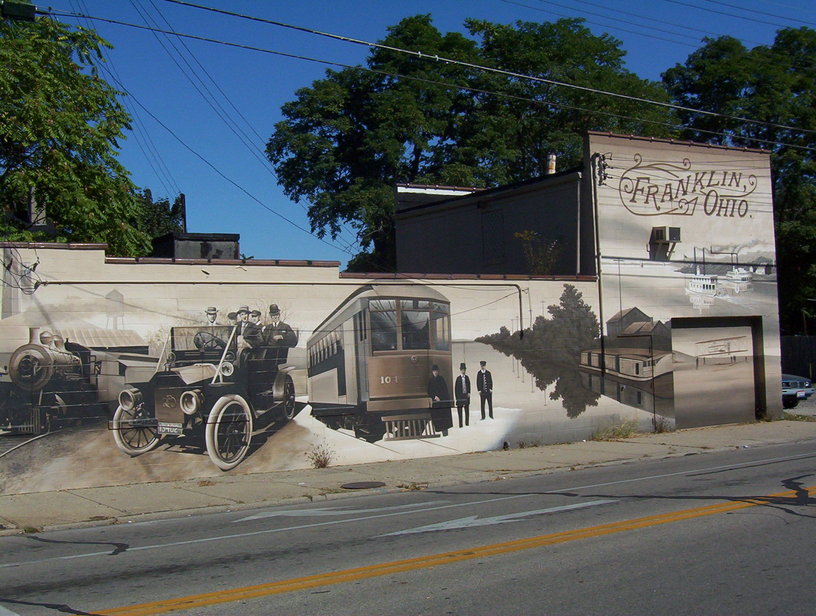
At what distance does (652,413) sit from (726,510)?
1093cm

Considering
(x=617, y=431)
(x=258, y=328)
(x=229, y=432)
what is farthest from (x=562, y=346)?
(x=229, y=432)

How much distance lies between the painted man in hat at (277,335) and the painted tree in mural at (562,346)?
490cm

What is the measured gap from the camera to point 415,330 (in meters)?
17.1

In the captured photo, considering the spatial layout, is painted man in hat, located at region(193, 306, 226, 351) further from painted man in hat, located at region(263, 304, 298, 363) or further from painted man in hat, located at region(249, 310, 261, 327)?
painted man in hat, located at region(263, 304, 298, 363)

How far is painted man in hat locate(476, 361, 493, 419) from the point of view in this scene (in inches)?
704

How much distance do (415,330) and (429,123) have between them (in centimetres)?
2379

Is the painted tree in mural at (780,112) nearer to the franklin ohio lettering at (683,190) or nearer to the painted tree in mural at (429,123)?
the painted tree in mural at (429,123)

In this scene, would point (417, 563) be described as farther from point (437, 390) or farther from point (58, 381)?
point (437, 390)

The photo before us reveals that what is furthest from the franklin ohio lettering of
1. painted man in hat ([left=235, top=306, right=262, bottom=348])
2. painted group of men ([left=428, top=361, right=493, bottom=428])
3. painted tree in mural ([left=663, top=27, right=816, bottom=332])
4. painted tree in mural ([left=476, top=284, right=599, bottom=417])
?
painted tree in mural ([left=663, top=27, right=816, bottom=332])

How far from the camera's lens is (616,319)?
2006 centimetres

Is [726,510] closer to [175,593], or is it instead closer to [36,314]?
[175,593]

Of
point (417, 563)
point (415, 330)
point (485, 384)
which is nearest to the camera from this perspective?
point (417, 563)

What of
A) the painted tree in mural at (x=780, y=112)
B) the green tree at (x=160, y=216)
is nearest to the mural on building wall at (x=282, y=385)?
the green tree at (x=160, y=216)

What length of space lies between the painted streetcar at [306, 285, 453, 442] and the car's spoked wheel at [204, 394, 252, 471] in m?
1.31
